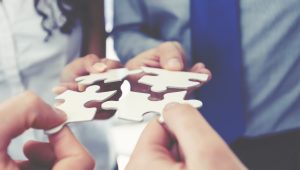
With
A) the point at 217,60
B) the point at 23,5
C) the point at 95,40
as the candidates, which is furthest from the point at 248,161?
the point at 23,5

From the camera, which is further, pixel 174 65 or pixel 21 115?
pixel 174 65

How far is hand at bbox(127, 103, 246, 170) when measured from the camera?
461 mm

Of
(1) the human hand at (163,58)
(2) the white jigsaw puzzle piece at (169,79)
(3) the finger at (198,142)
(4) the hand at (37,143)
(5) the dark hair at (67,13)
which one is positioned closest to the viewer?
(3) the finger at (198,142)

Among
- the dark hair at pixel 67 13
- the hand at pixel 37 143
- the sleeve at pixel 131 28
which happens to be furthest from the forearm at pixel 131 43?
the hand at pixel 37 143

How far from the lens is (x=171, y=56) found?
2.69 ft

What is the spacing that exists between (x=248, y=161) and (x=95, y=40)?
46 centimetres

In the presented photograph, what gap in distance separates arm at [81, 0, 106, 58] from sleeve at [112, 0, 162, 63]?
7 cm

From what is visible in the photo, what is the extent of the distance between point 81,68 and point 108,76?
0.11 m

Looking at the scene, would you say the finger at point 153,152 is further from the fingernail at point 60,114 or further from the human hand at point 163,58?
the human hand at point 163,58

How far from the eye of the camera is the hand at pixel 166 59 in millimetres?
799

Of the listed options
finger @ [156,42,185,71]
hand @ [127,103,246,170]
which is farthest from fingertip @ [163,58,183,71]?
hand @ [127,103,246,170]

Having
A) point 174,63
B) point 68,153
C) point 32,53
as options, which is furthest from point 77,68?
point 68,153

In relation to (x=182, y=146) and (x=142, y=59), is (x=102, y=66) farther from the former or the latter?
(x=182, y=146)

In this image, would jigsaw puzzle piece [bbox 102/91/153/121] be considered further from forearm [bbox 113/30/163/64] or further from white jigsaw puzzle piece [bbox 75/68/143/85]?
forearm [bbox 113/30/163/64]
